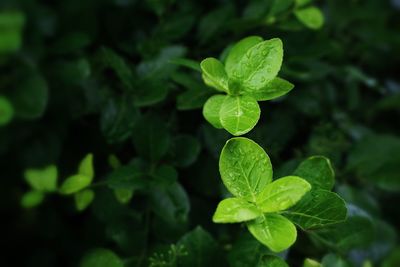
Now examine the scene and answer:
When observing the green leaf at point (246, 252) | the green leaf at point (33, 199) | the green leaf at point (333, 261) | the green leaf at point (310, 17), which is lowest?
the green leaf at point (333, 261)

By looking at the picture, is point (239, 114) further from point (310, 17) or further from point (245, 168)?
point (310, 17)

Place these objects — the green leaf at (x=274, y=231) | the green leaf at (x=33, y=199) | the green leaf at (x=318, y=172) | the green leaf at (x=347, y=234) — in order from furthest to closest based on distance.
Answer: the green leaf at (x=33, y=199) < the green leaf at (x=347, y=234) < the green leaf at (x=318, y=172) < the green leaf at (x=274, y=231)

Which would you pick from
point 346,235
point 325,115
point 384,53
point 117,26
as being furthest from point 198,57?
point 384,53

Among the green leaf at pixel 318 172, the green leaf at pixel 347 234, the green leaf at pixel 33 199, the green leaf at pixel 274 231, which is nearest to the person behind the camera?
the green leaf at pixel 274 231

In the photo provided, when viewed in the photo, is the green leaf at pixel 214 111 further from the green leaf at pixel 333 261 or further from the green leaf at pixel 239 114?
the green leaf at pixel 333 261

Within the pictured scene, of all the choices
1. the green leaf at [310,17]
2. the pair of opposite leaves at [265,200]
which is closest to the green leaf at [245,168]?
the pair of opposite leaves at [265,200]

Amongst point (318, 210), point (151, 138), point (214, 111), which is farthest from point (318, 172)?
point (151, 138)

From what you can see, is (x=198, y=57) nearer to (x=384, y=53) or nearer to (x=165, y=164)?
(x=165, y=164)
